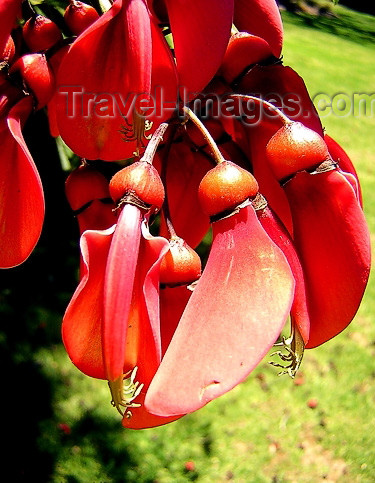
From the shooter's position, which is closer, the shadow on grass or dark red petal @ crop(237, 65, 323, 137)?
dark red petal @ crop(237, 65, 323, 137)

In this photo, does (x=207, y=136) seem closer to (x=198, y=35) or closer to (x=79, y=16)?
(x=198, y=35)

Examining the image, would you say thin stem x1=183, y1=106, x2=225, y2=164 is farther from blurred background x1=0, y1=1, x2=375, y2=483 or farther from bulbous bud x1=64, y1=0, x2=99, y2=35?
blurred background x1=0, y1=1, x2=375, y2=483

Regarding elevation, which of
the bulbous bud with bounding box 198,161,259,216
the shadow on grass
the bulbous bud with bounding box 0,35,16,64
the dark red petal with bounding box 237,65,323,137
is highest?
the bulbous bud with bounding box 0,35,16,64

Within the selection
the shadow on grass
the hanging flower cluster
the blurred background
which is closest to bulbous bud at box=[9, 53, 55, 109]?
the hanging flower cluster

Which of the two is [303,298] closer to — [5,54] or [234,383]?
[234,383]

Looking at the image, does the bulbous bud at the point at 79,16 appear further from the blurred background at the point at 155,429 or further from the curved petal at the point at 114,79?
the blurred background at the point at 155,429

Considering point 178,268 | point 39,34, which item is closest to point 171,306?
point 178,268

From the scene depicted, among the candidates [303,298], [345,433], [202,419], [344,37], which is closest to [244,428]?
[202,419]
